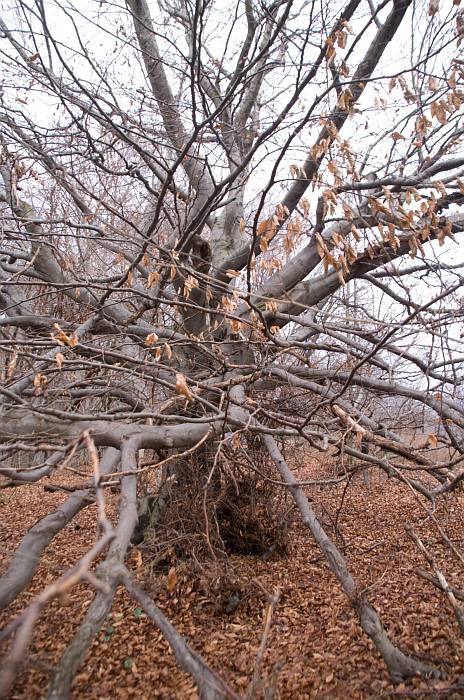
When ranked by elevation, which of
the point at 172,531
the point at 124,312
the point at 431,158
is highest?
the point at 431,158

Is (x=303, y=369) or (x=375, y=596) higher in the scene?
(x=303, y=369)

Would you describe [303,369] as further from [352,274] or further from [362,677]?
[362,677]

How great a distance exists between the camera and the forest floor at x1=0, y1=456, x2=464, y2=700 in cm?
210

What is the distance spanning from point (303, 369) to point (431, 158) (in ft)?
6.26

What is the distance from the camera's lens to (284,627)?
271cm

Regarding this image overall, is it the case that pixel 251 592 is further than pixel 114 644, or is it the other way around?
pixel 251 592

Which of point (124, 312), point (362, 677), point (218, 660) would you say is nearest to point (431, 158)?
point (124, 312)

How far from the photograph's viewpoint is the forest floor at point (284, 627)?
6.90 ft

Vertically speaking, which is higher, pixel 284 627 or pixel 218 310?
pixel 218 310

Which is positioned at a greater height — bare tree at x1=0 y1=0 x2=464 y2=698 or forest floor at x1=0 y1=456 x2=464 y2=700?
bare tree at x1=0 y1=0 x2=464 y2=698

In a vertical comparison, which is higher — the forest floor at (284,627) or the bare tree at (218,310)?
the bare tree at (218,310)

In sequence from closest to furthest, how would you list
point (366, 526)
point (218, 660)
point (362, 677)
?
point (362, 677) → point (218, 660) → point (366, 526)

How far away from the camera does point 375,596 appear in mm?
2930

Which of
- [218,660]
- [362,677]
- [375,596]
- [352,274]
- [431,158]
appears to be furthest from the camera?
[352,274]
